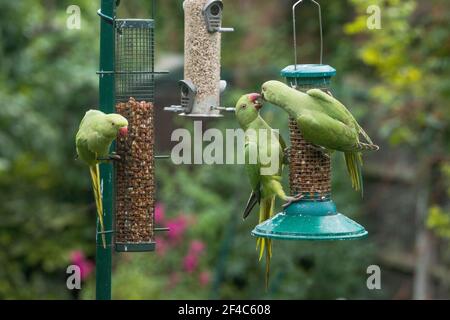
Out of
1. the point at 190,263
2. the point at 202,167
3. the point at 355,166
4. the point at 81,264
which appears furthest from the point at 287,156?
the point at 202,167

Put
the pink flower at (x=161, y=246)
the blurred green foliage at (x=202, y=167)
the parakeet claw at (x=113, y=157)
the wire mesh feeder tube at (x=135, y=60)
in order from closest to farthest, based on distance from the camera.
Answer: the parakeet claw at (x=113, y=157) → the wire mesh feeder tube at (x=135, y=60) → the blurred green foliage at (x=202, y=167) → the pink flower at (x=161, y=246)

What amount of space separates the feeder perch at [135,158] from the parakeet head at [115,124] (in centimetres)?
34

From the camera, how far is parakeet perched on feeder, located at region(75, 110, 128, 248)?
202 inches

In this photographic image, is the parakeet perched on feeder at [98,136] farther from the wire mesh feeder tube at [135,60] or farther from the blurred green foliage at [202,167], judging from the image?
the blurred green foliage at [202,167]

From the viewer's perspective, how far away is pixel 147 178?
219 inches

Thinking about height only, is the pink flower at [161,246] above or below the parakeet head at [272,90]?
below

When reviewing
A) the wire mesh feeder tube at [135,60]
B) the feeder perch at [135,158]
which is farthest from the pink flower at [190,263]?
the wire mesh feeder tube at [135,60]

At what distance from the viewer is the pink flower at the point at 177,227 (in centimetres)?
929

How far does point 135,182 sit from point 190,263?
3.80m

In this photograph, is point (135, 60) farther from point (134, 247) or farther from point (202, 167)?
point (202, 167)

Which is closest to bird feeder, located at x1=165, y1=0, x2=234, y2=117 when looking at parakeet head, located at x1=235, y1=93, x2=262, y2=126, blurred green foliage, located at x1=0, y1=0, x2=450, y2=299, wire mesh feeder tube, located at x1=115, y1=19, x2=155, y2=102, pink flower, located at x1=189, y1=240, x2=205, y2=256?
wire mesh feeder tube, located at x1=115, y1=19, x2=155, y2=102

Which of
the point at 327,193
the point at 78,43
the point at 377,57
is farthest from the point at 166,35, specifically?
the point at 327,193

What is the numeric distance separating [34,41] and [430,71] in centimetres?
416
